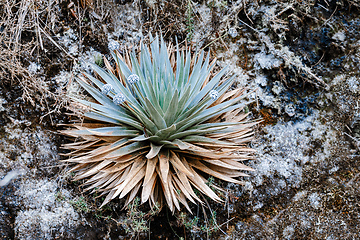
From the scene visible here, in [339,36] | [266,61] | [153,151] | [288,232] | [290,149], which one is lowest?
[288,232]

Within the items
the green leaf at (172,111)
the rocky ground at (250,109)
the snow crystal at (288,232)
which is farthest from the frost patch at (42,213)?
the snow crystal at (288,232)

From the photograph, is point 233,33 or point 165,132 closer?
point 165,132

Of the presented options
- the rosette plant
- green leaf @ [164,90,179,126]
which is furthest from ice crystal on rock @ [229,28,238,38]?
green leaf @ [164,90,179,126]

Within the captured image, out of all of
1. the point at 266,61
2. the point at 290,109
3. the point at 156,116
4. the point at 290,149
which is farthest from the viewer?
the point at 266,61

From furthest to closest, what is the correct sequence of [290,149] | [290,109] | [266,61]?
[266,61], [290,109], [290,149]

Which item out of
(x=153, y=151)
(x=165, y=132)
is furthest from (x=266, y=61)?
(x=153, y=151)

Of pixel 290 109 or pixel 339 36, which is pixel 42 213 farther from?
pixel 339 36

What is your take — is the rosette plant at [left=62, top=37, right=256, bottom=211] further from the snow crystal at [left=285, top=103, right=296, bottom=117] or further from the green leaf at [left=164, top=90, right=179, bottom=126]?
the snow crystal at [left=285, top=103, right=296, bottom=117]
